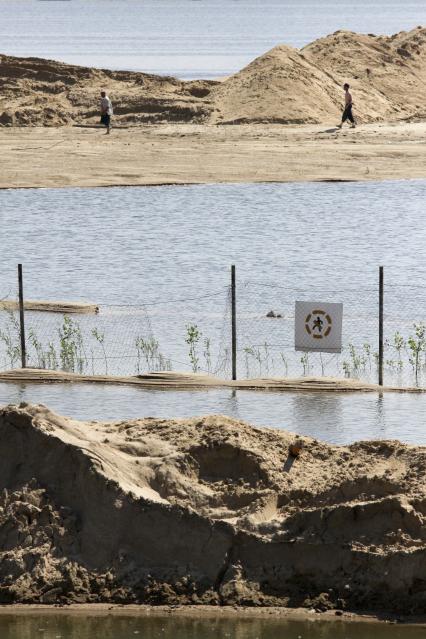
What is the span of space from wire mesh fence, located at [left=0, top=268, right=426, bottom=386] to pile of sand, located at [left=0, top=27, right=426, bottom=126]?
2383 centimetres

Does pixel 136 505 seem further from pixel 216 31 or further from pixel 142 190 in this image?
pixel 216 31

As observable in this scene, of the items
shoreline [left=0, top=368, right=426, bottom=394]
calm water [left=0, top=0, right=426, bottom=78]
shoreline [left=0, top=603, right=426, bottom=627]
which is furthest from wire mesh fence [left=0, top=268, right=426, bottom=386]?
calm water [left=0, top=0, right=426, bottom=78]

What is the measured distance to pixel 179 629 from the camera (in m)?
13.7

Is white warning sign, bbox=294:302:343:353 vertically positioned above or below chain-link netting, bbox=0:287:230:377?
above

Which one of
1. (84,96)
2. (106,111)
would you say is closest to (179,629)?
(106,111)

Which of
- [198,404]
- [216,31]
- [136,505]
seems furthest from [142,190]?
[216,31]

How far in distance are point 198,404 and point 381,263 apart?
13058 millimetres

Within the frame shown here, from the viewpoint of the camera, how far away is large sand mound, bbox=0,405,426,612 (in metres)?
13.8

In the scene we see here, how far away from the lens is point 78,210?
4116cm

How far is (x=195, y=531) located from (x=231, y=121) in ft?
128

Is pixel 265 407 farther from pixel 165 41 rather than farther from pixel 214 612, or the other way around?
pixel 165 41

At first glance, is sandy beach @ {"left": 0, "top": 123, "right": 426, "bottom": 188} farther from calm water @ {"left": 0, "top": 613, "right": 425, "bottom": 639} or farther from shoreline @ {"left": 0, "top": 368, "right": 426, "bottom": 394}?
calm water @ {"left": 0, "top": 613, "right": 425, "bottom": 639}

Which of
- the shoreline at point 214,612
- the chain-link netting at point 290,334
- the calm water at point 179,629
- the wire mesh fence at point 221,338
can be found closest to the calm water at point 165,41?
the chain-link netting at point 290,334

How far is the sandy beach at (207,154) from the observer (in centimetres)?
4447
